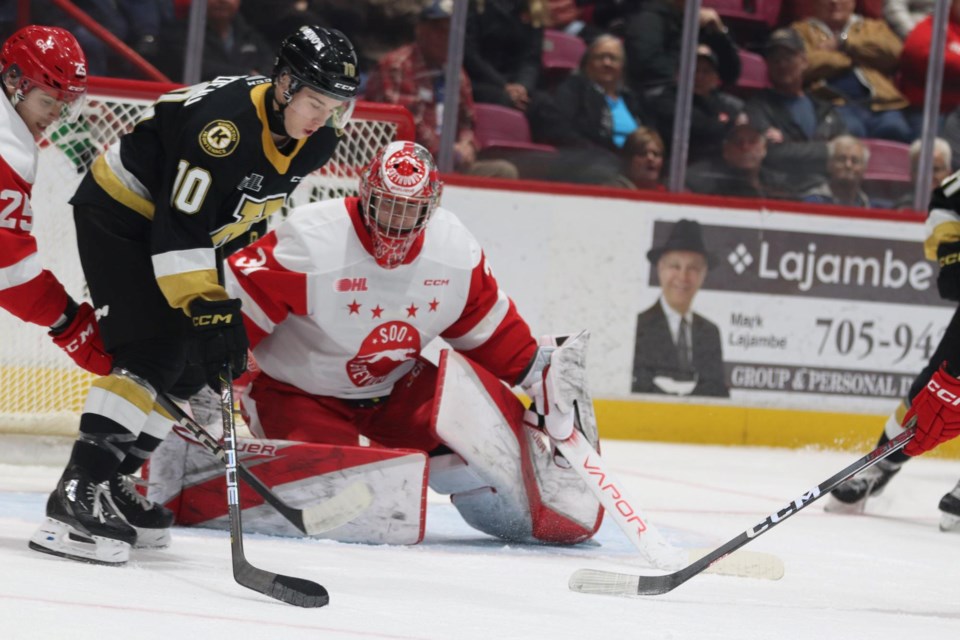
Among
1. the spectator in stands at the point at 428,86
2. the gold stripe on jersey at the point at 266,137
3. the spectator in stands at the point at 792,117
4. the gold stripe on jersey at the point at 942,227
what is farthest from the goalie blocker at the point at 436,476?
the spectator in stands at the point at 792,117

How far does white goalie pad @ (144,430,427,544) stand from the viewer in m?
2.80

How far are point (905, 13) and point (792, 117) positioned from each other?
0.65 metres

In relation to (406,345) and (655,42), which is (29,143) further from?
(655,42)

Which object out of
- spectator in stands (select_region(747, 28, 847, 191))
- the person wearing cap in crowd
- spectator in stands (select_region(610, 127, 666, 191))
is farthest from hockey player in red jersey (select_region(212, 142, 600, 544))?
spectator in stands (select_region(747, 28, 847, 191))

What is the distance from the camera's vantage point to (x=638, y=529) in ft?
9.09

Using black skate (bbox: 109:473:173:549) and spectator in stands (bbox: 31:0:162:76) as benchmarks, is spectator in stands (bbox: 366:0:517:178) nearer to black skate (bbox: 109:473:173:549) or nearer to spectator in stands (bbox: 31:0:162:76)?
spectator in stands (bbox: 31:0:162:76)

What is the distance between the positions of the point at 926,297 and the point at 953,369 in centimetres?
245

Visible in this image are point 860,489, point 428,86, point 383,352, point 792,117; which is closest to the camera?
point 383,352

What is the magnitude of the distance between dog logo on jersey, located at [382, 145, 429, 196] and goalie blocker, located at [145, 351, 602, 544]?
1.23 feet

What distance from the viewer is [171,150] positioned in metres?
2.42

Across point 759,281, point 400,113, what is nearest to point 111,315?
point 400,113

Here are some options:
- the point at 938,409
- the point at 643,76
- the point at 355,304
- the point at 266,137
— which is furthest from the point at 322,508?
the point at 643,76

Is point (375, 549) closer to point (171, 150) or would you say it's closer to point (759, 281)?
point (171, 150)

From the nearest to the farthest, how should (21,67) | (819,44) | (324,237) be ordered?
(21,67) < (324,237) < (819,44)
